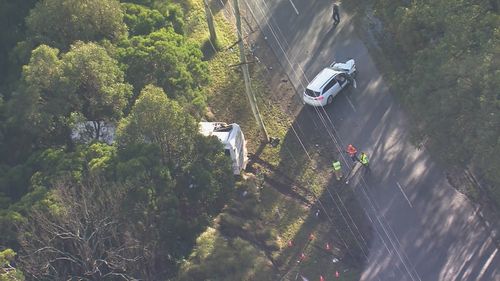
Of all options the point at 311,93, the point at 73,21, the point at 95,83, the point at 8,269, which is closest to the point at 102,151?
the point at 95,83

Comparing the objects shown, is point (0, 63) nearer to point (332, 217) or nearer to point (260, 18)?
point (260, 18)

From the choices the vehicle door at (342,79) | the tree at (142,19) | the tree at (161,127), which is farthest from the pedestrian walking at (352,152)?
the tree at (142,19)

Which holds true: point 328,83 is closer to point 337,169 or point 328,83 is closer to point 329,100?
point 329,100

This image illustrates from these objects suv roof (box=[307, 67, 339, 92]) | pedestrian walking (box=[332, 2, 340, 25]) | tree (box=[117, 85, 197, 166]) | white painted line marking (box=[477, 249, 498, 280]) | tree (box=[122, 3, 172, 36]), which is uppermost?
tree (box=[122, 3, 172, 36])

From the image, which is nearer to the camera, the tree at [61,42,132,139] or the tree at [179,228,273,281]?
the tree at [179,228,273,281]

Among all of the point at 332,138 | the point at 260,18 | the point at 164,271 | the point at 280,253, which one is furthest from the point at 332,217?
the point at 260,18

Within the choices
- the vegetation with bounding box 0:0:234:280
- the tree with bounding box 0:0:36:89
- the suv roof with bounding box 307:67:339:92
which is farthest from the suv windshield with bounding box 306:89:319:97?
the tree with bounding box 0:0:36:89

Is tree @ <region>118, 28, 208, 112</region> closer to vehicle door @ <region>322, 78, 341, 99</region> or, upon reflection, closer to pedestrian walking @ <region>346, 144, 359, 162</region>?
vehicle door @ <region>322, 78, 341, 99</region>
